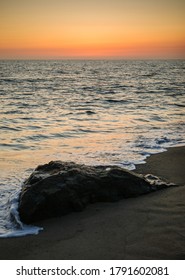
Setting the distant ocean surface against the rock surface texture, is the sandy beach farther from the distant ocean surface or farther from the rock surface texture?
the distant ocean surface

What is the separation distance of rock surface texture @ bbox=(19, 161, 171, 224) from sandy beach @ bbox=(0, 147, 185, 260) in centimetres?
14

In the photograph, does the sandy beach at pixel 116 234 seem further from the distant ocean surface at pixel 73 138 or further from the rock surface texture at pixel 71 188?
the distant ocean surface at pixel 73 138

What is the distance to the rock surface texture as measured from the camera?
5082mm

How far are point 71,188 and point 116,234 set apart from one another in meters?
1.13

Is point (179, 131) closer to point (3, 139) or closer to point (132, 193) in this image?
point (3, 139)

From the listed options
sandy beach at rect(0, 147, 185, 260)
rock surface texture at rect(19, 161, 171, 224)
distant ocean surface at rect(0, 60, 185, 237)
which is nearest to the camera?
sandy beach at rect(0, 147, 185, 260)

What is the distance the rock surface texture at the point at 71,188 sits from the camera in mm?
5082

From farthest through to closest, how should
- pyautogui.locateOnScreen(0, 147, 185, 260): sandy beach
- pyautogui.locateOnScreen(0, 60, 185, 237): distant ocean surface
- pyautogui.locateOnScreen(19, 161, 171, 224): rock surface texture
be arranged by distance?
pyautogui.locateOnScreen(0, 60, 185, 237): distant ocean surface, pyautogui.locateOnScreen(19, 161, 171, 224): rock surface texture, pyautogui.locateOnScreen(0, 147, 185, 260): sandy beach

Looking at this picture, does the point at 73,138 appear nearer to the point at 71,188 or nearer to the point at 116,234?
the point at 71,188

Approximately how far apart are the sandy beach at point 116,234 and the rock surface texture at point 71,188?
145 millimetres

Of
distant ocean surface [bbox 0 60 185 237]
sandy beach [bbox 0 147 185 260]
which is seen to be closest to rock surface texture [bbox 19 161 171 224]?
sandy beach [bbox 0 147 185 260]

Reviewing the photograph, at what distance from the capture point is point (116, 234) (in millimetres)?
4457

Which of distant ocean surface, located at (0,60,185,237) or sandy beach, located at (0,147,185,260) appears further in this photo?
distant ocean surface, located at (0,60,185,237)
